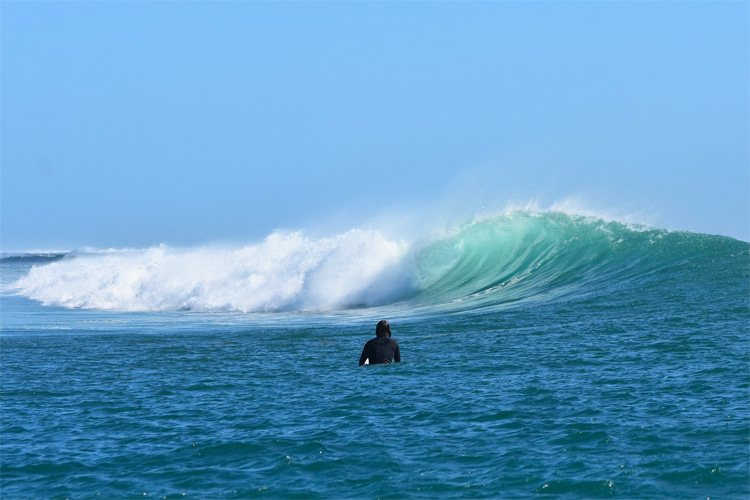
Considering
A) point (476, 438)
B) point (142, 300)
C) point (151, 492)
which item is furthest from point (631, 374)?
point (142, 300)

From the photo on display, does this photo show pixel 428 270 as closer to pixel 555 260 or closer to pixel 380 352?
pixel 555 260

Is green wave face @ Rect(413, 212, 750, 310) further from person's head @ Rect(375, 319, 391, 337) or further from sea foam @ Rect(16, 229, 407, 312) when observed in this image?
person's head @ Rect(375, 319, 391, 337)

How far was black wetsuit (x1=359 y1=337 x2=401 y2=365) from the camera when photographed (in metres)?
11.5

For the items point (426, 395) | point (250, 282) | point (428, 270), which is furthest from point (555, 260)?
point (426, 395)

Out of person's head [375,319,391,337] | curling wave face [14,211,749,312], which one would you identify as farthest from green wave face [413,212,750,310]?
person's head [375,319,391,337]

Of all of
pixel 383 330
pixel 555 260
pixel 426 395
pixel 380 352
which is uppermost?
pixel 555 260

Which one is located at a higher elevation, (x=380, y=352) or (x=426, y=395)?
(x=380, y=352)

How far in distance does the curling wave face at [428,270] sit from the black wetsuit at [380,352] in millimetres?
8021

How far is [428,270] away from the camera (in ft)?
87.8

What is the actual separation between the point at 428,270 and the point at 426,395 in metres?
17.6

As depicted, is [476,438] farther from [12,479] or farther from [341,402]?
[12,479]

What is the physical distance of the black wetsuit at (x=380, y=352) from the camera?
11477 mm

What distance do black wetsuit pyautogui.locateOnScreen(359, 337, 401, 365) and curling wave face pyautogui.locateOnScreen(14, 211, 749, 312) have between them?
26.3 ft

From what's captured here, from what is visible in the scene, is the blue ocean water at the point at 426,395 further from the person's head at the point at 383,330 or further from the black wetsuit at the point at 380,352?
the person's head at the point at 383,330
